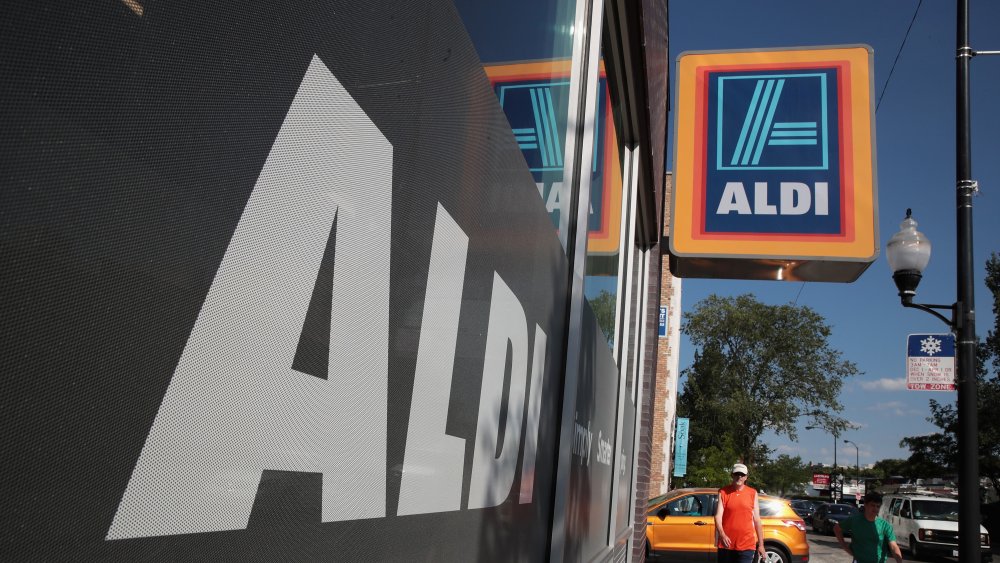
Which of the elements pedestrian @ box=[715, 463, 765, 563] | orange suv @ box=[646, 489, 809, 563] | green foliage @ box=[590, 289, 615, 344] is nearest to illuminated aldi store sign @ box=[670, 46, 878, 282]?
green foliage @ box=[590, 289, 615, 344]

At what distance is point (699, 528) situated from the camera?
1462cm

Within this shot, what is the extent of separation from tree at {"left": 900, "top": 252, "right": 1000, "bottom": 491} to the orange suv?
89.3 feet

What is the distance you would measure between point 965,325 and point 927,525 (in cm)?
1791

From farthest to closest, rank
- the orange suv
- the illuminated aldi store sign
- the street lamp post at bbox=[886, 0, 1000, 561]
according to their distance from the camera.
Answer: the orange suv → the street lamp post at bbox=[886, 0, 1000, 561] → the illuminated aldi store sign

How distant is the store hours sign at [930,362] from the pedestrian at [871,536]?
61.2 inches

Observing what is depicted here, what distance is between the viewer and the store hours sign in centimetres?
816

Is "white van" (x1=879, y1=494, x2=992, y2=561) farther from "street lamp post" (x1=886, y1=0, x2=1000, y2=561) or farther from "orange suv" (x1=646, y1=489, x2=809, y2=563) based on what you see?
"street lamp post" (x1=886, y1=0, x2=1000, y2=561)

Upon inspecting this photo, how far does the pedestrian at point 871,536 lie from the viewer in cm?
740

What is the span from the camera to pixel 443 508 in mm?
1554

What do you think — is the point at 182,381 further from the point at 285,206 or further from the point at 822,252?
the point at 822,252

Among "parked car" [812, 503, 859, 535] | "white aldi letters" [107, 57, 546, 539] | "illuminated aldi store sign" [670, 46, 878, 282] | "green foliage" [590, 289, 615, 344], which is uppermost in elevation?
"illuminated aldi store sign" [670, 46, 878, 282]

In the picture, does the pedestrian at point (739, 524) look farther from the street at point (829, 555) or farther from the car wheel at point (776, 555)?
the street at point (829, 555)

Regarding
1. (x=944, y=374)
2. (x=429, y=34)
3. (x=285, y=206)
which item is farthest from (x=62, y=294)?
(x=944, y=374)

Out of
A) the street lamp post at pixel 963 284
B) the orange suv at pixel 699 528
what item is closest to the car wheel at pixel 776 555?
the orange suv at pixel 699 528
